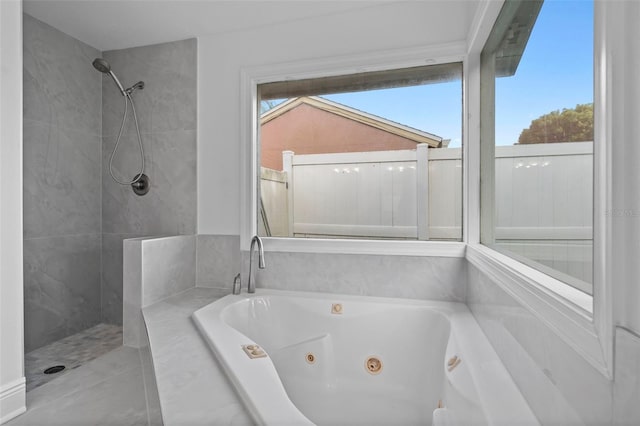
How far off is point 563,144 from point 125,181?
2.73 metres

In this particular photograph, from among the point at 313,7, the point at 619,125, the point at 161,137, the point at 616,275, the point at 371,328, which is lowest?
the point at 371,328

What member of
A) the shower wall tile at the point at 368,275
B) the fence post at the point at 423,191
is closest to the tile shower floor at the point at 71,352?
the shower wall tile at the point at 368,275

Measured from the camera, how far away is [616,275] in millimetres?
547

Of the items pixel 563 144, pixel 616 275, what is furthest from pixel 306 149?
pixel 616 275

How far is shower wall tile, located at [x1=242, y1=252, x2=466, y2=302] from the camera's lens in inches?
78.2

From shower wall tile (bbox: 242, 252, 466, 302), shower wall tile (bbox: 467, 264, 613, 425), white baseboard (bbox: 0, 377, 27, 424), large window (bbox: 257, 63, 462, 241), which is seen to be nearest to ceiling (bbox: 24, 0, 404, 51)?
large window (bbox: 257, 63, 462, 241)

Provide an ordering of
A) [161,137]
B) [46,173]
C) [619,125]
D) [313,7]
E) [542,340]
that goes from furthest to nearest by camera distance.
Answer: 1. [161,137]
2. [46,173]
3. [313,7]
4. [542,340]
5. [619,125]

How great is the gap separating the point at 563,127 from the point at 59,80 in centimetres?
291

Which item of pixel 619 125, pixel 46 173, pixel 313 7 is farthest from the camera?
pixel 46 173

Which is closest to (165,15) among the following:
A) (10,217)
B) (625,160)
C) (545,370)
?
(10,217)

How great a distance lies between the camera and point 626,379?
0.51 m

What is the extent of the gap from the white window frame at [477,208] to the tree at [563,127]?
15 centimetres

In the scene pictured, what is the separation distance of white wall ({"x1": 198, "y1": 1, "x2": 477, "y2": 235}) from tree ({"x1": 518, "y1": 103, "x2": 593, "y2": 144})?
115 cm

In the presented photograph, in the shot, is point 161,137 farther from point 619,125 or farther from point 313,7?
point 619,125
